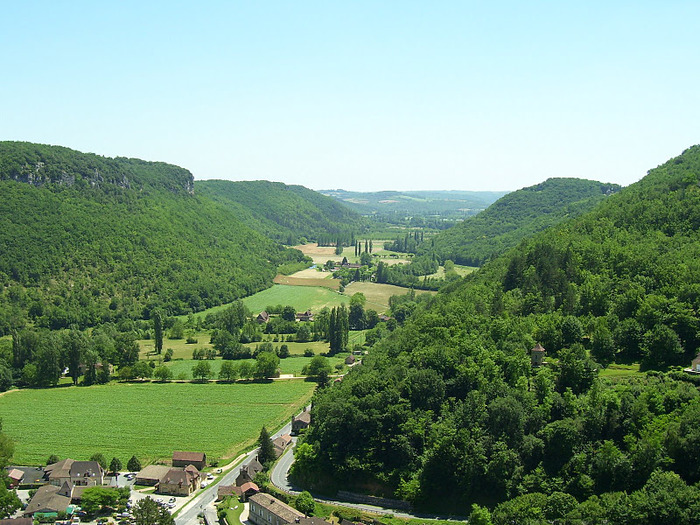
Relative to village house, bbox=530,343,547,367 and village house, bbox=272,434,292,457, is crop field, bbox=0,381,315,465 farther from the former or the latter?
village house, bbox=530,343,547,367

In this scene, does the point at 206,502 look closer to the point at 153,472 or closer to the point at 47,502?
the point at 153,472

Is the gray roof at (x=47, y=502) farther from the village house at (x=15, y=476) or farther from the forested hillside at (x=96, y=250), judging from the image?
the forested hillside at (x=96, y=250)

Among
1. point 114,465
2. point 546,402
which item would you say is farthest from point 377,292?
point 546,402

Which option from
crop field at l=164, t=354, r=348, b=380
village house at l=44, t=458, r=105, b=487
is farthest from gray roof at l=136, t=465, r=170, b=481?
crop field at l=164, t=354, r=348, b=380

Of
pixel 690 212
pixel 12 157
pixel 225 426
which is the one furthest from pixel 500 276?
pixel 12 157

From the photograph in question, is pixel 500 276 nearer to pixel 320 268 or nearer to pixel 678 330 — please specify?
pixel 678 330

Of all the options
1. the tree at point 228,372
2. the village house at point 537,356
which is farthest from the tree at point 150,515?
the tree at point 228,372
